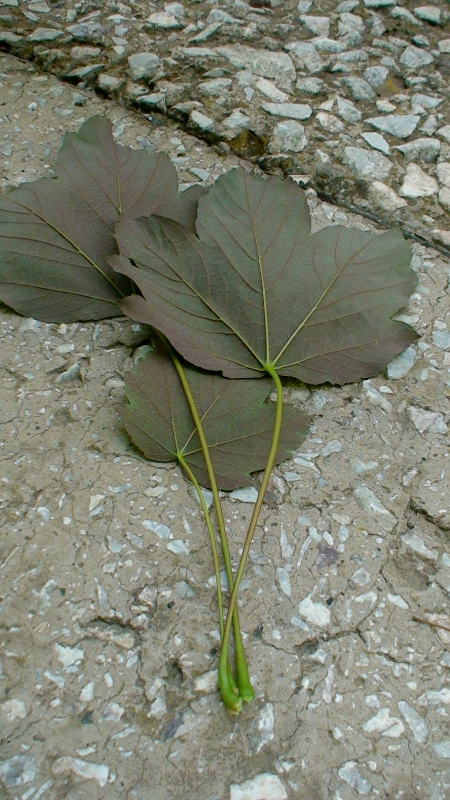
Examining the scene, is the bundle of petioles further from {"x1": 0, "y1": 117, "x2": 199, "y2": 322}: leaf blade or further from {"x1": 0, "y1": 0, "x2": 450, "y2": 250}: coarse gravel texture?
{"x1": 0, "y1": 0, "x2": 450, "y2": 250}: coarse gravel texture

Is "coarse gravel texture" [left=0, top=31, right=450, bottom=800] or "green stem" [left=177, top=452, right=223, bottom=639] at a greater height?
"green stem" [left=177, top=452, right=223, bottom=639]

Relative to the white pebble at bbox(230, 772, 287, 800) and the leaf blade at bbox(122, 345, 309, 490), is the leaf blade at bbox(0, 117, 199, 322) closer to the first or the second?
the leaf blade at bbox(122, 345, 309, 490)

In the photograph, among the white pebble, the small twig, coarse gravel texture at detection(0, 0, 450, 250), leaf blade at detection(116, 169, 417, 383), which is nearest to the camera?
the white pebble

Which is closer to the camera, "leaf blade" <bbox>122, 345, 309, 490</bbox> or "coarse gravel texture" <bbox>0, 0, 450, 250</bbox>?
"leaf blade" <bbox>122, 345, 309, 490</bbox>

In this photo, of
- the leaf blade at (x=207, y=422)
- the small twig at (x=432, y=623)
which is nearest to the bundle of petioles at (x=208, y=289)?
the leaf blade at (x=207, y=422)

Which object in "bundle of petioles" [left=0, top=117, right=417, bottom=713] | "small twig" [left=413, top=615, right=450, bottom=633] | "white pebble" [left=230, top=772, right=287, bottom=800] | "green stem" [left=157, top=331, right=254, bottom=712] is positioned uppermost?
"bundle of petioles" [left=0, top=117, right=417, bottom=713]

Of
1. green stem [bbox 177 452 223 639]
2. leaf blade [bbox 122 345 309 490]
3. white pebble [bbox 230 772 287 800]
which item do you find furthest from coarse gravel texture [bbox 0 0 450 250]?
white pebble [bbox 230 772 287 800]

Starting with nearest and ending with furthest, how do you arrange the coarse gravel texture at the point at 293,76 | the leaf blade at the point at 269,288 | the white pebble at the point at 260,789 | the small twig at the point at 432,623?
the white pebble at the point at 260,789 → the small twig at the point at 432,623 → the leaf blade at the point at 269,288 → the coarse gravel texture at the point at 293,76

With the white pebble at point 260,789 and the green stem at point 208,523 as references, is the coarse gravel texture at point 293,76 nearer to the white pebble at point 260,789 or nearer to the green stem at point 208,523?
the green stem at point 208,523

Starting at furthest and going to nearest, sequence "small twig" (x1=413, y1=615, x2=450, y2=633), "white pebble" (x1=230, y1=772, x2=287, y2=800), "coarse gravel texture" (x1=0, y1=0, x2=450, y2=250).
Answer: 1. "coarse gravel texture" (x1=0, y1=0, x2=450, y2=250)
2. "small twig" (x1=413, y1=615, x2=450, y2=633)
3. "white pebble" (x1=230, y1=772, x2=287, y2=800)

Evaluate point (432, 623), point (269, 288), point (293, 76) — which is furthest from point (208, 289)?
point (293, 76)
